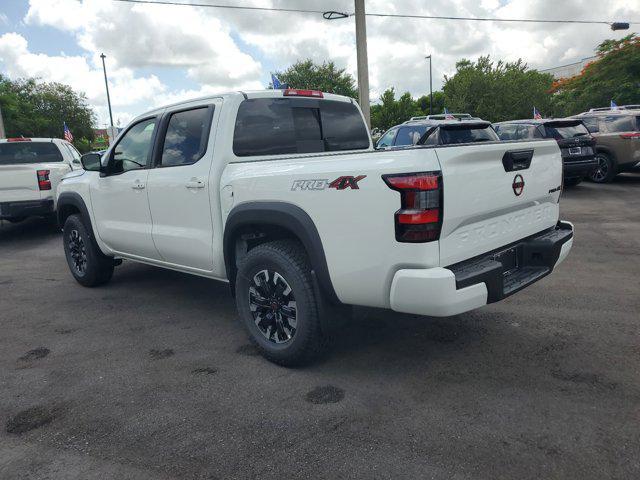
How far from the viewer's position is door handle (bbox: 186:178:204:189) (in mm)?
3821

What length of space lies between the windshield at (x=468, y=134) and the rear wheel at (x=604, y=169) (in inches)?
195

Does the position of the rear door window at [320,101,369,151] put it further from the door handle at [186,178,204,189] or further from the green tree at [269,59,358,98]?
the green tree at [269,59,358,98]

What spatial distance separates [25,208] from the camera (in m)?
8.32

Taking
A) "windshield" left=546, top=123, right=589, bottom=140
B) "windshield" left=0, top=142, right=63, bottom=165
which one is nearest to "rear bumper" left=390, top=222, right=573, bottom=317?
"windshield" left=0, top=142, right=63, bottom=165

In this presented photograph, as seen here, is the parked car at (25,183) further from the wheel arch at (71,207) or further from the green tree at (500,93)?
the green tree at (500,93)

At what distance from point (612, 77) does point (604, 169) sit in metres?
25.8

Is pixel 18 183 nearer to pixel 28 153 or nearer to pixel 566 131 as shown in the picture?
pixel 28 153

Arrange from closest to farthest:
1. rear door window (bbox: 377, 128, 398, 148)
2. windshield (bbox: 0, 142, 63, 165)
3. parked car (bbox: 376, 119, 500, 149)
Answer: parked car (bbox: 376, 119, 500, 149), windshield (bbox: 0, 142, 63, 165), rear door window (bbox: 377, 128, 398, 148)

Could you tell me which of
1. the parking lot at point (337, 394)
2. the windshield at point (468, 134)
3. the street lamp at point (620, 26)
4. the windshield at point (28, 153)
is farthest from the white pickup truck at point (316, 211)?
the street lamp at point (620, 26)

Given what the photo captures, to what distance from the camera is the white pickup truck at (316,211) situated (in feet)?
8.91

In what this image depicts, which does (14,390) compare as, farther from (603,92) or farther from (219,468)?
(603,92)

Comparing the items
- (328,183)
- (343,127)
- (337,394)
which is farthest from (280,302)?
(343,127)

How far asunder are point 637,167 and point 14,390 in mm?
12887

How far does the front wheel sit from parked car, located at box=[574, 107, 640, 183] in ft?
36.0
